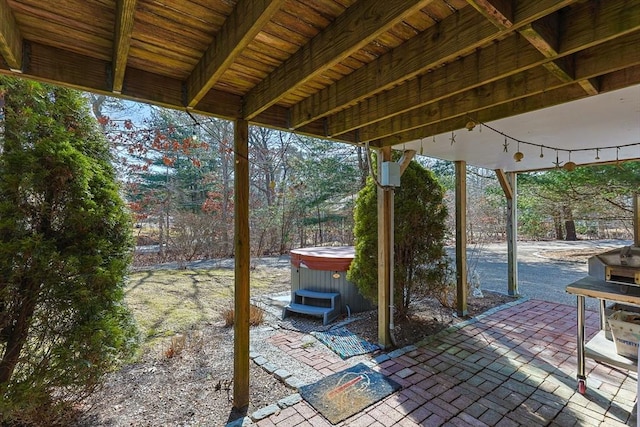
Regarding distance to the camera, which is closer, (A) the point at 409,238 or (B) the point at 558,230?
(A) the point at 409,238

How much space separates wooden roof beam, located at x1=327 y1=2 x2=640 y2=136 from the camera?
1.34 metres

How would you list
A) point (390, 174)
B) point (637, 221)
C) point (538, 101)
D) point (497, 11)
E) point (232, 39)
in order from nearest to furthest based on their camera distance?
1. point (497, 11)
2. point (232, 39)
3. point (538, 101)
4. point (637, 221)
5. point (390, 174)

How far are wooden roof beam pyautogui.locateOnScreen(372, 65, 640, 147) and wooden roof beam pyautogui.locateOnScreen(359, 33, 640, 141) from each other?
172 mm

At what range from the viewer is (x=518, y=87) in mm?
2035

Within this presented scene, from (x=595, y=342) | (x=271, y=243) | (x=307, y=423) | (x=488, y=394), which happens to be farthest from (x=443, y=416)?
(x=271, y=243)

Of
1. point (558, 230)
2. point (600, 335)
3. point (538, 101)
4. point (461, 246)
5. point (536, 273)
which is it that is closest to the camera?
point (538, 101)

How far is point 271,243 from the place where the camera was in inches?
431

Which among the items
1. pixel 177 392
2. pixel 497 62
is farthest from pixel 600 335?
pixel 177 392

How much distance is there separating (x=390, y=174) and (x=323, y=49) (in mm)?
1936

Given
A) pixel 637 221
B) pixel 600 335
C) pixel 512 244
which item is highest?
pixel 637 221

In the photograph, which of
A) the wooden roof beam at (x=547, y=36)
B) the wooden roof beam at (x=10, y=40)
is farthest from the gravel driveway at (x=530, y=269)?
the wooden roof beam at (x=10, y=40)

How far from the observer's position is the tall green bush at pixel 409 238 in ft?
12.5

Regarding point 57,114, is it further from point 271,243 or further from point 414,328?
point 271,243

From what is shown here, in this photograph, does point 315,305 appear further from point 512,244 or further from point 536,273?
point 536,273
